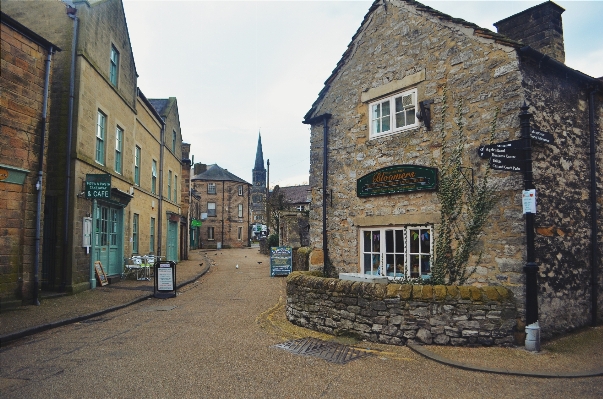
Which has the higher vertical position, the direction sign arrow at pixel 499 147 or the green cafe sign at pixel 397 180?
the direction sign arrow at pixel 499 147

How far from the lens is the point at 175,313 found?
10094 millimetres

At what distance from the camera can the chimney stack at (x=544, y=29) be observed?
9117mm

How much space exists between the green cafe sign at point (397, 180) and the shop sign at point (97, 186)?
7.88 metres

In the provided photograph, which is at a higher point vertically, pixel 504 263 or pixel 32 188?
Answer: pixel 32 188

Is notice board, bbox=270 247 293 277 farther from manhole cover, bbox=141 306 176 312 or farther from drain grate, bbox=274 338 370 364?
drain grate, bbox=274 338 370 364

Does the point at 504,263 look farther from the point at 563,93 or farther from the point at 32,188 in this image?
the point at 32,188

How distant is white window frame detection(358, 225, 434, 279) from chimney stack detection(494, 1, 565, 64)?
4.72 m

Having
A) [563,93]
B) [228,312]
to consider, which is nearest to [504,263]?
[563,93]

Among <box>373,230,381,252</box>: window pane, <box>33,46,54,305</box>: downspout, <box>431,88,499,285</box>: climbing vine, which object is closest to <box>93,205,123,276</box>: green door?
<box>33,46,54,305</box>: downspout

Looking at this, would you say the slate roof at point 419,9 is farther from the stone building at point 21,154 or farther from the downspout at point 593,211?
the stone building at point 21,154

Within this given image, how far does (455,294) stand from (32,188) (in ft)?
31.6

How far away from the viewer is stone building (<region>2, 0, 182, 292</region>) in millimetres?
12336

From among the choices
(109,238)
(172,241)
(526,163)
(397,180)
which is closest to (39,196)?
(109,238)

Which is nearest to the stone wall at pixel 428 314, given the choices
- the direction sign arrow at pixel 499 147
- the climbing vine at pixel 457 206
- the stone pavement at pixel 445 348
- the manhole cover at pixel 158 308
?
the stone pavement at pixel 445 348
